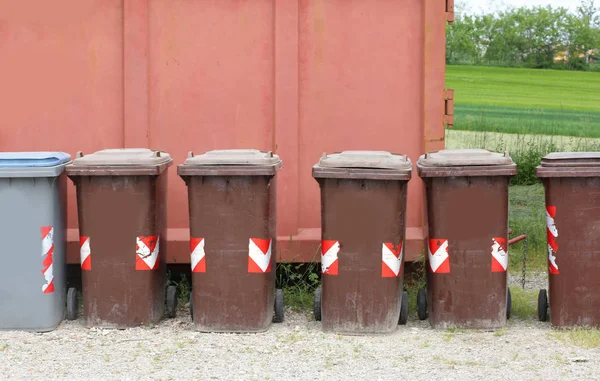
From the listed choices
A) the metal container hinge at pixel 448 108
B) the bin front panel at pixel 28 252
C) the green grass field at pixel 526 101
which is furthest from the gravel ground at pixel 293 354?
the green grass field at pixel 526 101

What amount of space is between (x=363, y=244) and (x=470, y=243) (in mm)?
762

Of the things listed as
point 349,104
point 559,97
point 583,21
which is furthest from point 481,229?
point 583,21

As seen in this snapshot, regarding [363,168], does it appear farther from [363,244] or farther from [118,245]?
[118,245]

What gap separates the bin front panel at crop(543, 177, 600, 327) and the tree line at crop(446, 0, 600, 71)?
83.1ft

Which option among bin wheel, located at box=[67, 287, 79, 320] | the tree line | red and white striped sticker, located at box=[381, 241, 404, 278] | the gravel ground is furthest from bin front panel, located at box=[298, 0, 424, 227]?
the tree line

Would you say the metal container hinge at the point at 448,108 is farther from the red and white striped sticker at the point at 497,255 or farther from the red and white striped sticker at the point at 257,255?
the red and white striped sticker at the point at 257,255

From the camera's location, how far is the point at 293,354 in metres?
5.86

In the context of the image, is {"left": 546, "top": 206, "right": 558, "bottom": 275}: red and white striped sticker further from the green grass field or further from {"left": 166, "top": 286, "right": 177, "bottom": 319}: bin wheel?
the green grass field

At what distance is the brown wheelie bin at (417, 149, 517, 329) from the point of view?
639cm

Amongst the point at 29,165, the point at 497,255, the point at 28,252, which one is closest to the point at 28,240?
the point at 28,252

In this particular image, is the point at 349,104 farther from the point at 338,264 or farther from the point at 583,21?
the point at 583,21

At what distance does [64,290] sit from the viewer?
6.76m

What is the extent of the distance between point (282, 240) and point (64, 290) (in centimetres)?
179

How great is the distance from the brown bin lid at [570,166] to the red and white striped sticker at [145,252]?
2796mm
